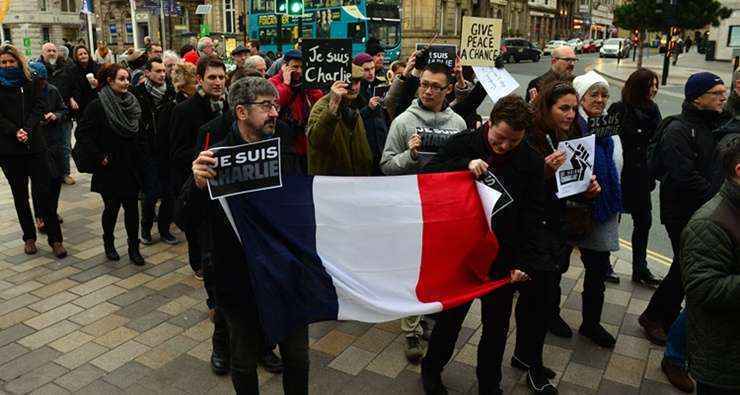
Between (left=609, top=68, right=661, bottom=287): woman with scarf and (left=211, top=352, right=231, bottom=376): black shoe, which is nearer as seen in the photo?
(left=211, top=352, right=231, bottom=376): black shoe

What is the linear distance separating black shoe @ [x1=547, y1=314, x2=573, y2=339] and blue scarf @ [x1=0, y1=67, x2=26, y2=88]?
5527 millimetres

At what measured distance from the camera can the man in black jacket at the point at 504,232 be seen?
11.2 feet

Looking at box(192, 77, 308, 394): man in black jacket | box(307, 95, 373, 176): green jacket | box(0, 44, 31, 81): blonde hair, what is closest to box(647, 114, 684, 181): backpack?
box(307, 95, 373, 176): green jacket

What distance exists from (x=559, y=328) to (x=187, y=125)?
→ 3.38 metres

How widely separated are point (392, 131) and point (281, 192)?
4.48 ft

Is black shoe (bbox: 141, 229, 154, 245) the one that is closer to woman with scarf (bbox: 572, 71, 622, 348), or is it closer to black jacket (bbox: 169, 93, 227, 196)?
black jacket (bbox: 169, 93, 227, 196)

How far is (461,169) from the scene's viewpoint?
3.62 meters

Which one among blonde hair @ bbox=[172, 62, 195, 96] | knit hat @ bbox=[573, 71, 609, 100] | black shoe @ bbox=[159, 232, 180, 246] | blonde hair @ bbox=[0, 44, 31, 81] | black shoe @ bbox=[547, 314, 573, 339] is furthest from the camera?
black shoe @ bbox=[159, 232, 180, 246]

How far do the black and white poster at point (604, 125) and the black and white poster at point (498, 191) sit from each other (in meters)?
1.30

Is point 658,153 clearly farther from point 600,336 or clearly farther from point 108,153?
point 108,153

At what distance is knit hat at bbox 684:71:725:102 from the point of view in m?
4.35

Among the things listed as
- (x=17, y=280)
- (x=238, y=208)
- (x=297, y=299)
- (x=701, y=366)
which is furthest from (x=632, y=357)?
(x=17, y=280)

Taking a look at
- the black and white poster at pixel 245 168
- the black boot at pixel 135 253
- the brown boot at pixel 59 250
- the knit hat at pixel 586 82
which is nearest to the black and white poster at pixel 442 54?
the knit hat at pixel 586 82

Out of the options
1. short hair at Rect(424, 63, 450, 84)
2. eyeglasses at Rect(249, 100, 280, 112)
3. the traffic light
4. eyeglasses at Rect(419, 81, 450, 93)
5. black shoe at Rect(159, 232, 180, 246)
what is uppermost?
the traffic light
